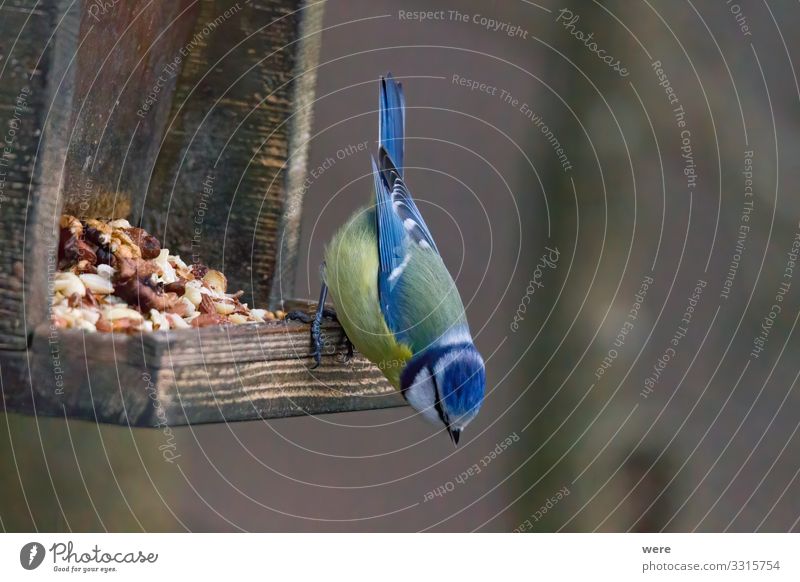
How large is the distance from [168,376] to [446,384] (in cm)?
72

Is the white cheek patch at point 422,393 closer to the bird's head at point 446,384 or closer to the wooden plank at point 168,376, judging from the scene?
the bird's head at point 446,384

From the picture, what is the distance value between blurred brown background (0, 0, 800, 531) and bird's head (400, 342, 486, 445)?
1502 mm

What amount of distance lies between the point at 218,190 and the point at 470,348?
0.79m

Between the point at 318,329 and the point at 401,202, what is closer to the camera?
the point at 318,329

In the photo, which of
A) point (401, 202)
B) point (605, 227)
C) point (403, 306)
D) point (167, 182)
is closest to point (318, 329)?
point (403, 306)

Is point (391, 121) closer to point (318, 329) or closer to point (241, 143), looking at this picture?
point (241, 143)

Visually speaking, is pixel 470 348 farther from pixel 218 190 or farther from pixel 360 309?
pixel 218 190

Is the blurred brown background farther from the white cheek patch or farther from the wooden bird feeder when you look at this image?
the white cheek patch

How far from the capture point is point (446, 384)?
2.25 m

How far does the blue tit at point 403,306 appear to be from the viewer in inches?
88.9

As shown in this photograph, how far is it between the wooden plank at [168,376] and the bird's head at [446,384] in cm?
28

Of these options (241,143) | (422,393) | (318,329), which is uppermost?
(241,143)

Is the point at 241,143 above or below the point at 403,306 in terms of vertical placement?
above

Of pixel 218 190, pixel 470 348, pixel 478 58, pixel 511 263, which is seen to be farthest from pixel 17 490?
pixel 478 58
